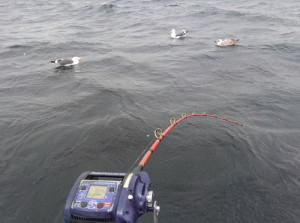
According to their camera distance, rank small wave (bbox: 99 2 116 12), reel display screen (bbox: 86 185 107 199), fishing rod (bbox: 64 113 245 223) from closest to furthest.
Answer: fishing rod (bbox: 64 113 245 223), reel display screen (bbox: 86 185 107 199), small wave (bbox: 99 2 116 12)

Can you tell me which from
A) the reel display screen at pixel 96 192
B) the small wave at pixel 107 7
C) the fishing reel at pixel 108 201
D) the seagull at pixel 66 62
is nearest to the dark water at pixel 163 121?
the seagull at pixel 66 62

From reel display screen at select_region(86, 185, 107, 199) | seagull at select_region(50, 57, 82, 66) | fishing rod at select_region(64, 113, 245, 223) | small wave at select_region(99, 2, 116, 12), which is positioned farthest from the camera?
small wave at select_region(99, 2, 116, 12)

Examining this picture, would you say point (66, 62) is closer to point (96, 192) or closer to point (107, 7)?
point (96, 192)

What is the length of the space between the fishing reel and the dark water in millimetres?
1784

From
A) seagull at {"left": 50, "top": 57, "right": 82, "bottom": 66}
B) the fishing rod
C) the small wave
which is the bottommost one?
the small wave

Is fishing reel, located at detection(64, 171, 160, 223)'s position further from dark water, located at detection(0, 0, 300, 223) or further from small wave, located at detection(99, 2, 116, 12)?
small wave, located at detection(99, 2, 116, 12)

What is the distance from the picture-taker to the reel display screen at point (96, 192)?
11.8 feet

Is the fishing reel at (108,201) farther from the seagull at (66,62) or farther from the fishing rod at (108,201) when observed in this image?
the seagull at (66,62)

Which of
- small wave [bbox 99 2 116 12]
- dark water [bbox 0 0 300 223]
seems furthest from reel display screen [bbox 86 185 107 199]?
small wave [bbox 99 2 116 12]

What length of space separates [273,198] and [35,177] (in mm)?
6002

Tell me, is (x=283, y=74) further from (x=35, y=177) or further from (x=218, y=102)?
(x=35, y=177)

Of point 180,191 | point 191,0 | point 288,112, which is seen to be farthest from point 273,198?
point 191,0

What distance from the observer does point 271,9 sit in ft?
88.6

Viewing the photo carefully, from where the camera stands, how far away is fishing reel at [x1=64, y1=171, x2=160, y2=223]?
132 inches
